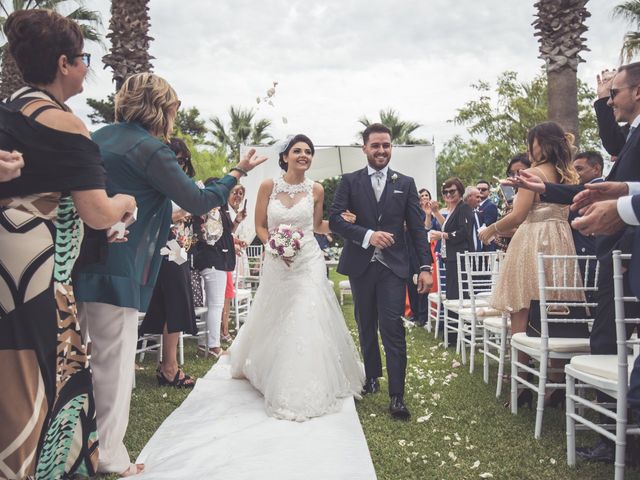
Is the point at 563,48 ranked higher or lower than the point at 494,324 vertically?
higher

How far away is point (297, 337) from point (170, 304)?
1.48 meters

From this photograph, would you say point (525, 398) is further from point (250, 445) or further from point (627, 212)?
point (627, 212)

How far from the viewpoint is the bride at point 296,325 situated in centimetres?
480

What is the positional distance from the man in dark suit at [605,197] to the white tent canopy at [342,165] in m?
10.5

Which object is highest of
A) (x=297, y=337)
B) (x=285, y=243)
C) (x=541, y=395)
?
(x=285, y=243)

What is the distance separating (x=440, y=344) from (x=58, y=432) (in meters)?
6.60

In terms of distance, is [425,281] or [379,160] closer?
[425,281]

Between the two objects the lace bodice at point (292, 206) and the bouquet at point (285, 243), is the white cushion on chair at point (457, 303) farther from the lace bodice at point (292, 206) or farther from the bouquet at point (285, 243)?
the bouquet at point (285, 243)

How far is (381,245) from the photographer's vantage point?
4770mm

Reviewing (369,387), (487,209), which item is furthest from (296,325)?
(487,209)

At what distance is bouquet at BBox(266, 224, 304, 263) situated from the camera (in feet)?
17.4

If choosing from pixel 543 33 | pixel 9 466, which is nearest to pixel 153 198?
pixel 9 466

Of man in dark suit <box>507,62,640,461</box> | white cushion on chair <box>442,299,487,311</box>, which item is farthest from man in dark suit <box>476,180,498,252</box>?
man in dark suit <box>507,62,640,461</box>

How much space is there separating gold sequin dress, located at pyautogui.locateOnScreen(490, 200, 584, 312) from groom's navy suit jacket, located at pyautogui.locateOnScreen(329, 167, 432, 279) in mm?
708
